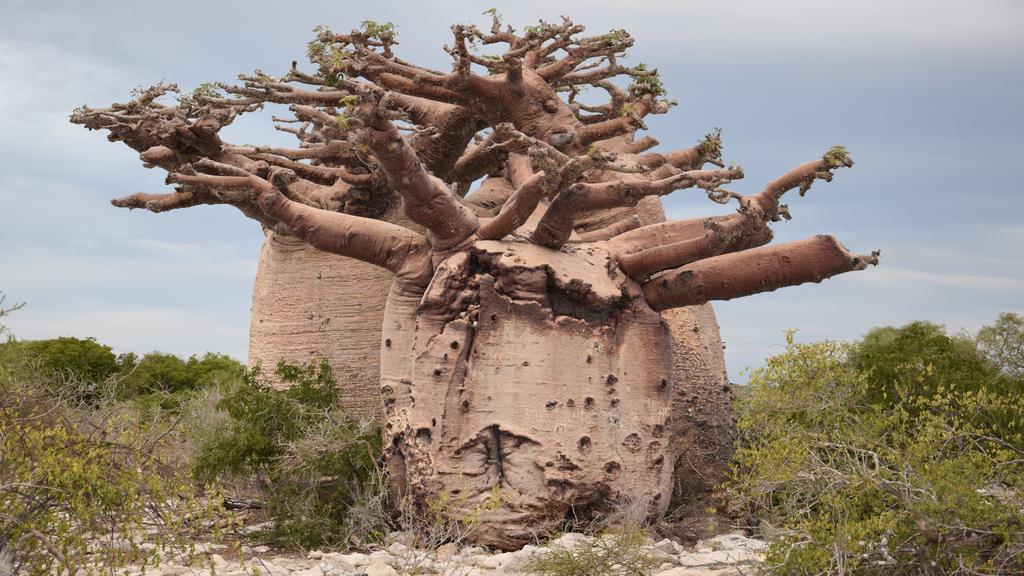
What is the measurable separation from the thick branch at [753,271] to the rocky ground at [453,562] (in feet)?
6.15

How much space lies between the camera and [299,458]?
29.6 ft

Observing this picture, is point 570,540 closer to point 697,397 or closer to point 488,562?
point 488,562

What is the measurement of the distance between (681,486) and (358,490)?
2728 millimetres

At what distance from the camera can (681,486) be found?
9383 millimetres

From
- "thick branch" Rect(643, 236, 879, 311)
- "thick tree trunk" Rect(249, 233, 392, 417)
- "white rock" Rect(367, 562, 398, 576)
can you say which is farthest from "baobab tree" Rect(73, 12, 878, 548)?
"thick tree trunk" Rect(249, 233, 392, 417)

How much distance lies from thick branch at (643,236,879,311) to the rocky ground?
187cm

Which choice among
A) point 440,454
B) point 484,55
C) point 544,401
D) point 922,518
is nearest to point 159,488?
point 440,454

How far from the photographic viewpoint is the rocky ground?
687 centimetres

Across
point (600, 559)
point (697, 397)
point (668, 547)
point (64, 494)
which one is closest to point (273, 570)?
point (64, 494)

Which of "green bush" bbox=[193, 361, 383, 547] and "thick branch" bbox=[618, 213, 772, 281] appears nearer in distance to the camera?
→ "thick branch" bbox=[618, 213, 772, 281]

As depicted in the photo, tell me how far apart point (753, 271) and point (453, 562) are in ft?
10.2

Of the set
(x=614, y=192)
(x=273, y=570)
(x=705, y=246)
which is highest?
(x=614, y=192)

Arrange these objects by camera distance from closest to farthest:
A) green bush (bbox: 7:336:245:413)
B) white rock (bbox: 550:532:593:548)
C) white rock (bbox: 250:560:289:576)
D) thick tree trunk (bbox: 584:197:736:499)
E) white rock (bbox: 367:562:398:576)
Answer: white rock (bbox: 367:562:398:576)
white rock (bbox: 550:532:593:548)
white rock (bbox: 250:560:289:576)
thick tree trunk (bbox: 584:197:736:499)
green bush (bbox: 7:336:245:413)

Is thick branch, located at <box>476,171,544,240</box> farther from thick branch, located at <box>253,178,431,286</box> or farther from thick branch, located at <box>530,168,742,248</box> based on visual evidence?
thick branch, located at <box>253,178,431,286</box>
